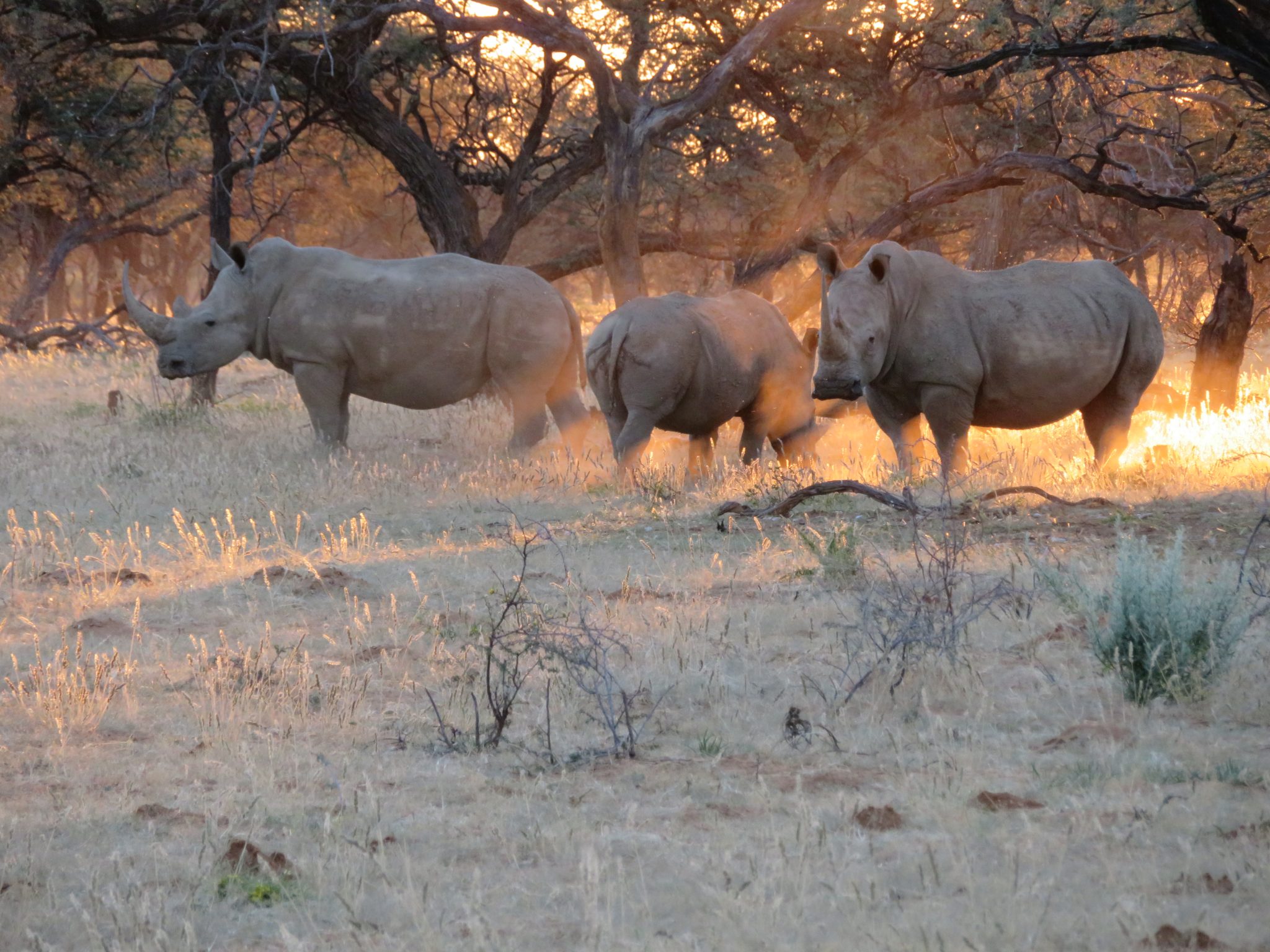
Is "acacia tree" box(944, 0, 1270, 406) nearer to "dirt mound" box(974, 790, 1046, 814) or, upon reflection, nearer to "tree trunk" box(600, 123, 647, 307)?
"tree trunk" box(600, 123, 647, 307)

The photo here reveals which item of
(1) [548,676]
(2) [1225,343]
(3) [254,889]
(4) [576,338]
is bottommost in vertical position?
(3) [254,889]

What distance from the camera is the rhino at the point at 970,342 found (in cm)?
860

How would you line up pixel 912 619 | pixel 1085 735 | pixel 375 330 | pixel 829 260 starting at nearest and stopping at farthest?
pixel 1085 735 → pixel 912 619 → pixel 829 260 → pixel 375 330

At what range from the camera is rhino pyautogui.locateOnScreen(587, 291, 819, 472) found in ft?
30.8

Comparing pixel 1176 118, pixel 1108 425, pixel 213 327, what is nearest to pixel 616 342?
pixel 1108 425

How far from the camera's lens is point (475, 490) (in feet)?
31.7

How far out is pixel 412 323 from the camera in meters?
11.1

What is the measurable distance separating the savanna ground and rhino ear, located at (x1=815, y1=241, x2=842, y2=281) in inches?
51.0

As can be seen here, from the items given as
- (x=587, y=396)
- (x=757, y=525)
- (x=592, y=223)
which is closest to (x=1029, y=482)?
(x=757, y=525)

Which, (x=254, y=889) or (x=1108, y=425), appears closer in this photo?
(x=254, y=889)

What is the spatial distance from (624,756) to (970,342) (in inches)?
206

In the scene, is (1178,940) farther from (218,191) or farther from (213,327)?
(218,191)

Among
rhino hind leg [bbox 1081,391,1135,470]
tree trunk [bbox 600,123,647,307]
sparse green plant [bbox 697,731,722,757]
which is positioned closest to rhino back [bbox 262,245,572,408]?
tree trunk [bbox 600,123,647,307]

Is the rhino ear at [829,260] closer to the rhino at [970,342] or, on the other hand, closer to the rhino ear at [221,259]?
the rhino at [970,342]
